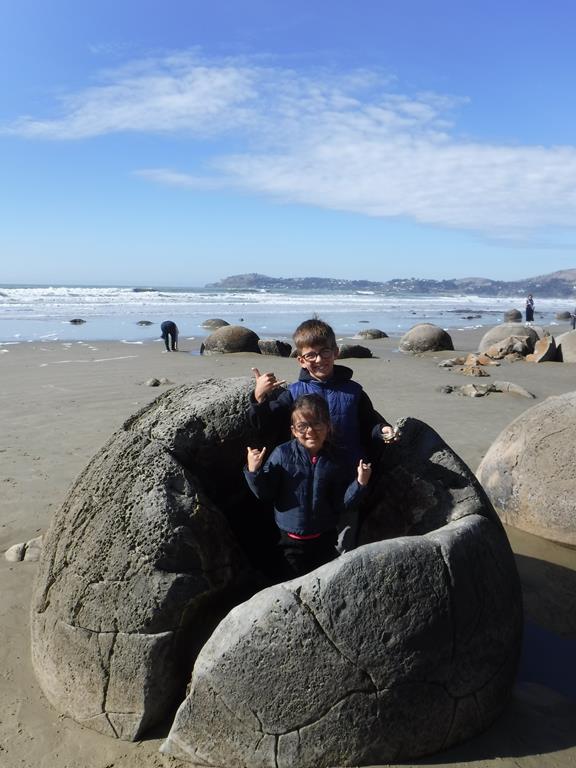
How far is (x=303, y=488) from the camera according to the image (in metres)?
3.15

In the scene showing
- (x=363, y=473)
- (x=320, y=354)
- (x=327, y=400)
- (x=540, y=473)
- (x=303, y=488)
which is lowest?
(x=540, y=473)

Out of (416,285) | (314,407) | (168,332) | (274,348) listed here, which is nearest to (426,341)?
(274,348)

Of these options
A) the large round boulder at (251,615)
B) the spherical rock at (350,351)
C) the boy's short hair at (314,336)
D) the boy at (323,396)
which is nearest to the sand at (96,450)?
the large round boulder at (251,615)

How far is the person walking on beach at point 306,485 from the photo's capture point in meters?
3.13

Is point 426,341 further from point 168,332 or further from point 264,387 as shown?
point 264,387

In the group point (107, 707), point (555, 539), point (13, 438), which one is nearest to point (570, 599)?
point (555, 539)

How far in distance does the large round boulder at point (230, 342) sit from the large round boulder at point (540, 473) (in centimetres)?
1301

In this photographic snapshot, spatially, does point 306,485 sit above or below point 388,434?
below

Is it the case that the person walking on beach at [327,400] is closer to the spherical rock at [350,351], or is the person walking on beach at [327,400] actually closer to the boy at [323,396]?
the boy at [323,396]

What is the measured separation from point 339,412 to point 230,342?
48.6 ft

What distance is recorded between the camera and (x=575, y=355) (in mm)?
15961

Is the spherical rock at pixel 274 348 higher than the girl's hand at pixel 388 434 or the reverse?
the reverse

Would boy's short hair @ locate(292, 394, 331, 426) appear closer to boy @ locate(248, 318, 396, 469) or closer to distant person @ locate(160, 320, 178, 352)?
boy @ locate(248, 318, 396, 469)

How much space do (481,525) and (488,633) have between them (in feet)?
1.47
